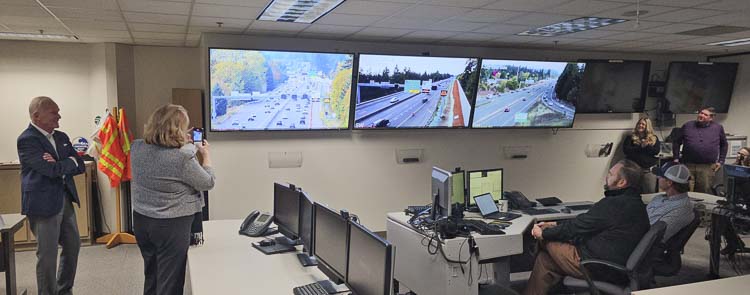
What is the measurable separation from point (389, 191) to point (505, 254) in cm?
272

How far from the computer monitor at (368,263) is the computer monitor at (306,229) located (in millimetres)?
576

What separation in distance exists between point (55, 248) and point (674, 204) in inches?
175

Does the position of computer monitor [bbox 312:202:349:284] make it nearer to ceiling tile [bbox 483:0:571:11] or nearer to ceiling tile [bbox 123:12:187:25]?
ceiling tile [bbox 483:0:571:11]

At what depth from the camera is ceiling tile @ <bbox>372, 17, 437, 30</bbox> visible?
4711 mm

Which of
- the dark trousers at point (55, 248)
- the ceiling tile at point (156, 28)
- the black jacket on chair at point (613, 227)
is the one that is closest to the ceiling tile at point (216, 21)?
the ceiling tile at point (156, 28)

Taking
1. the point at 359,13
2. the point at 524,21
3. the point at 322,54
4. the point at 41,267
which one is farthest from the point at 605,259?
the point at 41,267

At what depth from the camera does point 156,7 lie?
400cm

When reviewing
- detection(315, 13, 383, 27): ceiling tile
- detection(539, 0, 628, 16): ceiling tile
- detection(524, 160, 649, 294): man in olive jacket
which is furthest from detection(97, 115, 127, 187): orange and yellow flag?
detection(539, 0, 628, 16): ceiling tile

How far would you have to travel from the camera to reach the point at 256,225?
3.48m

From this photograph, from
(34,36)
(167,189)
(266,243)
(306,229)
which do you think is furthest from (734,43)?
(34,36)

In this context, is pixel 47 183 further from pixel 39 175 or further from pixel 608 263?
pixel 608 263

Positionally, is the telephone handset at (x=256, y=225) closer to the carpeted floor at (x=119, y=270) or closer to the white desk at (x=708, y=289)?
the carpeted floor at (x=119, y=270)

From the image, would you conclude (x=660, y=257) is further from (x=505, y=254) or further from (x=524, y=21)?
(x=524, y=21)

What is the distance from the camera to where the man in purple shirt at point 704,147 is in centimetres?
680
